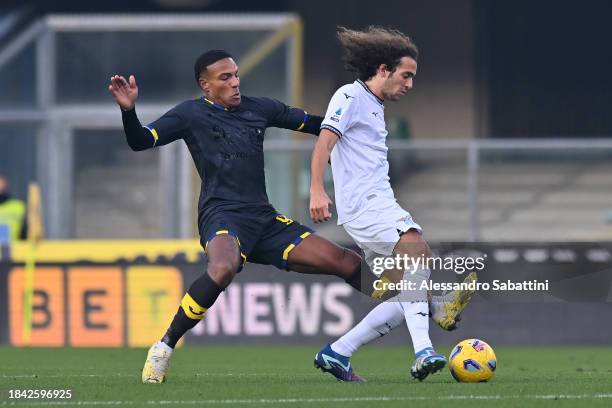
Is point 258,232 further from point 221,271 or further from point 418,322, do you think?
point 418,322

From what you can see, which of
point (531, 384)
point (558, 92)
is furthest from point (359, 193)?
point (558, 92)

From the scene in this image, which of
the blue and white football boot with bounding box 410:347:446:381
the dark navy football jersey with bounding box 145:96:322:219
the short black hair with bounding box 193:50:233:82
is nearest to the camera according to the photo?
the blue and white football boot with bounding box 410:347:446:381

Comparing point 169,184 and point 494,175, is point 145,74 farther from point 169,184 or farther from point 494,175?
point 494,175

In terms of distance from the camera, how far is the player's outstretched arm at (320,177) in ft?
28.0

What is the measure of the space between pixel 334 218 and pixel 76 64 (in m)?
6.50

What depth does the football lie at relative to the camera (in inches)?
342

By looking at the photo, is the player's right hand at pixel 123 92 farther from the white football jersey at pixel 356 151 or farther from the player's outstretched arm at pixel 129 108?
the white football jersey at pixel 356 151

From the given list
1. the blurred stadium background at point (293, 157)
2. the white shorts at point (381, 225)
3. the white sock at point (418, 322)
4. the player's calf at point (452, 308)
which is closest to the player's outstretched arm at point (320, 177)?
the white shorts at point (381, 225)

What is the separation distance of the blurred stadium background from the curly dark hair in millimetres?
5761

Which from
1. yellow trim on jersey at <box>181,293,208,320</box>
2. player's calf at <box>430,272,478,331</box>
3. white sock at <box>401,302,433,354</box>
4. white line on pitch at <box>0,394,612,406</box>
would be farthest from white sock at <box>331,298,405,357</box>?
white line on pitch at <box>0,394,612,406</box>

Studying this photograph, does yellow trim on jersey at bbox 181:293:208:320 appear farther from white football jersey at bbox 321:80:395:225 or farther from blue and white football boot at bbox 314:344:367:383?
white football jersey at bbox 321:80:395:225

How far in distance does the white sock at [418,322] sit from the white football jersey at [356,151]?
604 millimetres

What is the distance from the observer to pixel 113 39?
21.5 metres

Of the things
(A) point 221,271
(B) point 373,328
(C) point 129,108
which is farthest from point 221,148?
(B) point 373,328
